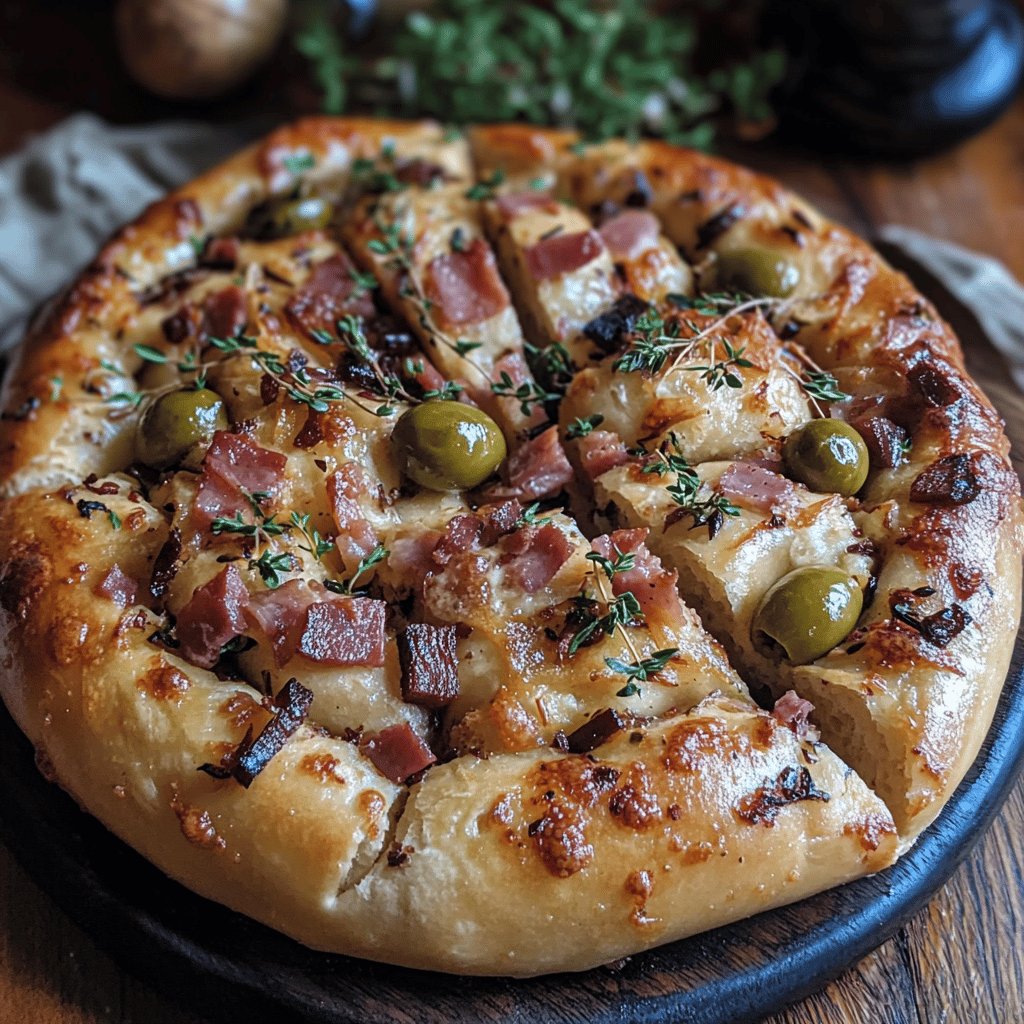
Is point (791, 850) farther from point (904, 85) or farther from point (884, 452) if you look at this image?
point (904, 85)

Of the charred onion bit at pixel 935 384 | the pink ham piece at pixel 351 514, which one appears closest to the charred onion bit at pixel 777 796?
the pink ham piece at pixel 351 514

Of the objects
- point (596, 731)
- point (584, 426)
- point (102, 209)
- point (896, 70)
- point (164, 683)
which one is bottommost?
point (102, 209)

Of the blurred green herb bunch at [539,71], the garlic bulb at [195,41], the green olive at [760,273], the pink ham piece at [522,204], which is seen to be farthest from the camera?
the blurred green herb bunch at [539,71]

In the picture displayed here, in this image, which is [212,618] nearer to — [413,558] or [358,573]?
[358,573]

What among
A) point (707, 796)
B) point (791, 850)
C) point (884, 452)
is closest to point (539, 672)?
point (707, 796)

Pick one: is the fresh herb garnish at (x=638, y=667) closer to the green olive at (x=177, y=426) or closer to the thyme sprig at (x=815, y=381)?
the thyme sprig at (x=815, y=381)

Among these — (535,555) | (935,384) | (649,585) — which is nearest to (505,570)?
(535,555)
